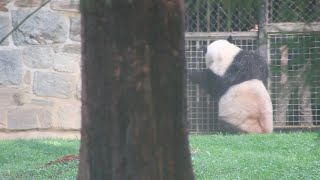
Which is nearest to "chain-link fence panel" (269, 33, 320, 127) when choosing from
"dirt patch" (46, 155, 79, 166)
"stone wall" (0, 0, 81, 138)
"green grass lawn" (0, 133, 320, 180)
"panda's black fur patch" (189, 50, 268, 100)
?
"green grass lawn" (0, 133, 320, 180)

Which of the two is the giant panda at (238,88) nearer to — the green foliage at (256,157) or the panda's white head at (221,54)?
the panda's white head at (221,54)

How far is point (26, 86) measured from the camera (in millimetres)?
8234

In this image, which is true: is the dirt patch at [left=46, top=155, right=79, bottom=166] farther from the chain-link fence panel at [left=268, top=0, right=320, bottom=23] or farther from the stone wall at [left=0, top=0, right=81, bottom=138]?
the chain-link fence panel at [left=268, top=0, right=320, bottom=23]

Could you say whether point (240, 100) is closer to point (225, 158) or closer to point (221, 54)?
point (221, 54)

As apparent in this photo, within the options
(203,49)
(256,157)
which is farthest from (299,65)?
(203,49)

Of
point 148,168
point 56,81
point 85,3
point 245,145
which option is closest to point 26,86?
point 56,81

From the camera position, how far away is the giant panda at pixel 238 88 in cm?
885

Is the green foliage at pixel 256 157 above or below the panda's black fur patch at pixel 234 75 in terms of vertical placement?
below

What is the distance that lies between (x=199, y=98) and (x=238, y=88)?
60 centimetres

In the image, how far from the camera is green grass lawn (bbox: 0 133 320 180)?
18.5 feet

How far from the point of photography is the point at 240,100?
899 centimetres

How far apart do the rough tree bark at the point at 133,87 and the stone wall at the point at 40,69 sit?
213 inches

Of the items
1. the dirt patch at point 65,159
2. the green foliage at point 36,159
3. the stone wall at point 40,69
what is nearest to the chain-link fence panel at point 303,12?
the green foliage at point 36,159

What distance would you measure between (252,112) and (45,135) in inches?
97.5
